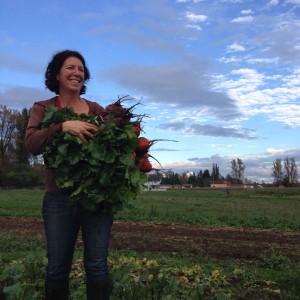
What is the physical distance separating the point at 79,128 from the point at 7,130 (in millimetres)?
71320

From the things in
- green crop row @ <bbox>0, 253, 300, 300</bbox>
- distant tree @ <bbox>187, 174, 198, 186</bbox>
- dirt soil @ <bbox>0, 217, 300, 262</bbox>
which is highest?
distant tree @ <bbox>187, 174, 198, 186</bbox>

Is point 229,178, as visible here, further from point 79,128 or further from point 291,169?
point 79,128

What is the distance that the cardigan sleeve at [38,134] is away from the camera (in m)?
2.72

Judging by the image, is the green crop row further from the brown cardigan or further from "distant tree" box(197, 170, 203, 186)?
"distant tree" box(197, 170, 203, 186)

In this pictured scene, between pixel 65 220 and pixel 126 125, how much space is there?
2.51ft

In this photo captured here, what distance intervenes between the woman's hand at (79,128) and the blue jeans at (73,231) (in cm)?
44

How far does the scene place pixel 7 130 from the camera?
69875mm

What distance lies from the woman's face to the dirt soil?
5034mm

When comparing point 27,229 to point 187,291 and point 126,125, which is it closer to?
point 187,291

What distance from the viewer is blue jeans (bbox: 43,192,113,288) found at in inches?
109

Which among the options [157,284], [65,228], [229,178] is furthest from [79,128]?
[229,178]

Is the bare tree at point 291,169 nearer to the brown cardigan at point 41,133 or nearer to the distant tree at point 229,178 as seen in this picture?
the distant tree at point 229,178

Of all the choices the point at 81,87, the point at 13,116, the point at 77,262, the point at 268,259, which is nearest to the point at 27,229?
the point at 77,262

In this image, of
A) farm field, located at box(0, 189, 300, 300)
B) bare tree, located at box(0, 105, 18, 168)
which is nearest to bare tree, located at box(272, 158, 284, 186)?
bare tree, located at box(0, 105, 18, 168)
